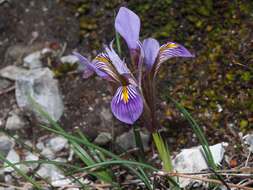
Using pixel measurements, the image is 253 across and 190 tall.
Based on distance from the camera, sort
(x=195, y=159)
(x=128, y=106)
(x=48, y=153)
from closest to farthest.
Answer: (x=128, y=106)
(x=195, y=159)
(x=48, y=153)

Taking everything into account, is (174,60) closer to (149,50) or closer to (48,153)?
(149,50)

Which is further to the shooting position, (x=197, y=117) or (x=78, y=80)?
(x=78, y=80)

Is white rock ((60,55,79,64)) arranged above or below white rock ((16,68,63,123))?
above

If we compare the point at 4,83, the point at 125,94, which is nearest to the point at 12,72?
the point at 4,83

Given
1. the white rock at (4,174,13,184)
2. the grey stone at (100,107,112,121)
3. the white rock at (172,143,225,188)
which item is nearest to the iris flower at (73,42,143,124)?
the white rock at (172,143,225,188)

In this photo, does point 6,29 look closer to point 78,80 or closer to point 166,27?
point 78,80

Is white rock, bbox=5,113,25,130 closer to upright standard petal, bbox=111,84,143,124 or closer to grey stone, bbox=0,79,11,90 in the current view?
grey stone, bbox=0,79,11,90

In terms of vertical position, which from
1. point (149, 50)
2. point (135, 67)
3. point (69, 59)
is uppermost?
point (149, 50)

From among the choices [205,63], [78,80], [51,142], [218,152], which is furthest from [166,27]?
[51,142]
